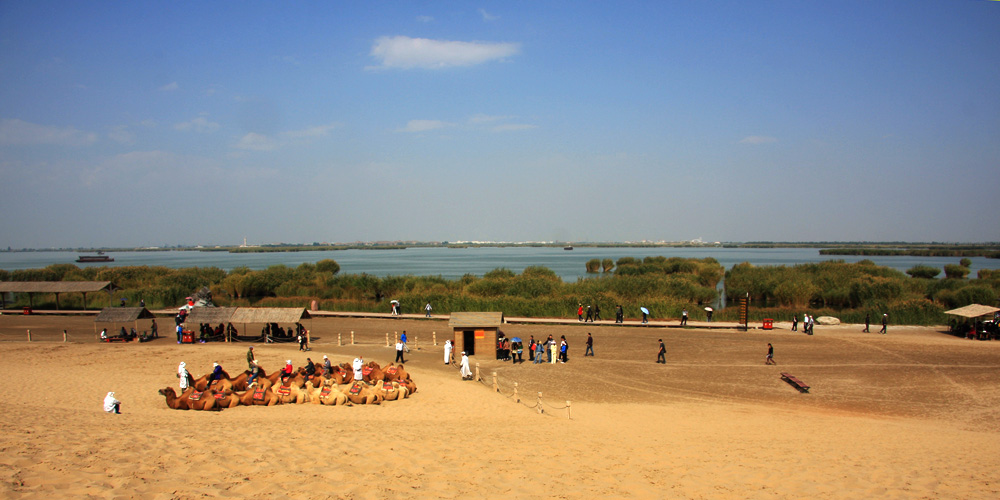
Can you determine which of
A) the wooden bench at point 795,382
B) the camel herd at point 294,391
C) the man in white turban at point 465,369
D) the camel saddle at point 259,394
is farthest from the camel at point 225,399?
the wooden bench at point 795,382

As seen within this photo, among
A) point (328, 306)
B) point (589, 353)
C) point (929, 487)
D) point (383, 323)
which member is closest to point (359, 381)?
point (589, 353)

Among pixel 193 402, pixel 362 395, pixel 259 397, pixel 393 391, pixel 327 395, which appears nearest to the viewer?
pixel 193 402

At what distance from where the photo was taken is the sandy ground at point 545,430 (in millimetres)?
7738

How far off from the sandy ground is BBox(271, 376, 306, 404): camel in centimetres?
57

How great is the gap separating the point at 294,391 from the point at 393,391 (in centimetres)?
276

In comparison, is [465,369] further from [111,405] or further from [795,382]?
[795,382]

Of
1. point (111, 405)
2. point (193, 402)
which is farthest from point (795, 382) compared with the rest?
point (111, 405)

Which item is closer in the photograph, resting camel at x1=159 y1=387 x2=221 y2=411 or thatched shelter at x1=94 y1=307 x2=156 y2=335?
resting camel at x1=159 y1=387 x2=221 y2=411

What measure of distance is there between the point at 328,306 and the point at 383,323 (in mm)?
9738

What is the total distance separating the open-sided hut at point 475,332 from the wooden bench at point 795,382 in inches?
438

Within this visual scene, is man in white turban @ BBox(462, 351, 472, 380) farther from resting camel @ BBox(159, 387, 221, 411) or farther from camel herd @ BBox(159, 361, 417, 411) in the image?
resting camel @ BBox(159, 387, 221, 411)

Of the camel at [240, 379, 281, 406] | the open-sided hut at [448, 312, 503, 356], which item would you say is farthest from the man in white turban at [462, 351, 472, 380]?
the camel at [240, 379, 281, 406]

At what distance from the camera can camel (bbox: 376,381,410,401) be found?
50.9 ft

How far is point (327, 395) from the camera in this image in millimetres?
14812
